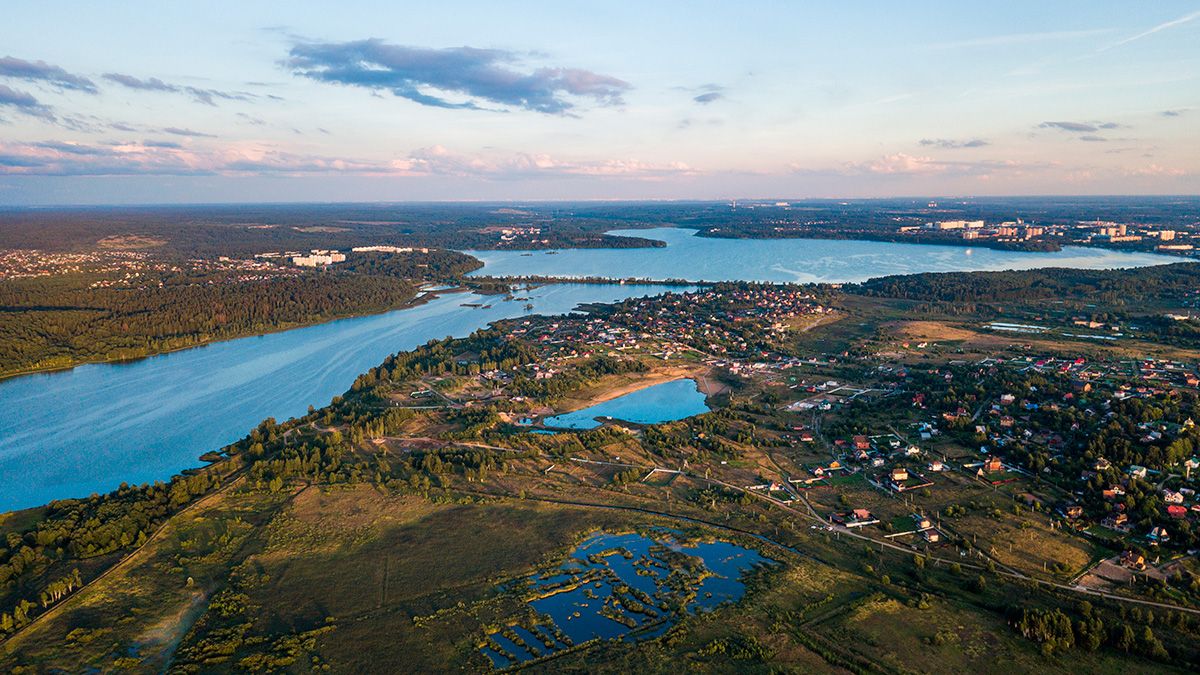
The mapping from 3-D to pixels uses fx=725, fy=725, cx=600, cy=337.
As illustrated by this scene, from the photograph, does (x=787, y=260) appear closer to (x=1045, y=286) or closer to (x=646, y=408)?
(x=1045, y=286)

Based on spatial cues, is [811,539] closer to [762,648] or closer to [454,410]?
[762,648]

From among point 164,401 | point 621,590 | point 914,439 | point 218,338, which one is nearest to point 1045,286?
point 914,439

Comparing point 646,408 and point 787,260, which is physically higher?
point 787,260

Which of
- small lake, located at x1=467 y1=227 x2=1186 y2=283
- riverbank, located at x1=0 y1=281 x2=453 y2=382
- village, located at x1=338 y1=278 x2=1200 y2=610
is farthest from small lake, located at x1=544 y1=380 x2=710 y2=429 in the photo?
small lake, located at x1=467 y1=227 x2=1186 y2=283

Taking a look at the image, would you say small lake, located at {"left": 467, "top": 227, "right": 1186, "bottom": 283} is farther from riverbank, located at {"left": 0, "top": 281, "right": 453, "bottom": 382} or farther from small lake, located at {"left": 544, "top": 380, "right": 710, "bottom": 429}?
small lake, located at {"left": 544, "top": 380, "right": 710, "bottom": 429}

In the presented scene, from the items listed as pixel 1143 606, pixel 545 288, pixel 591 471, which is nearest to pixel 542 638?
pixel 591 471
